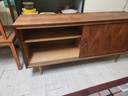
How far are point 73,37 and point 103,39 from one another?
0.35 m

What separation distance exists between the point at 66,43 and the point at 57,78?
511mm

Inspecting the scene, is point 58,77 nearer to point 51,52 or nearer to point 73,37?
point 51,52

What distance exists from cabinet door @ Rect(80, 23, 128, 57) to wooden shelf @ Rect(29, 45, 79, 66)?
0.17 metres

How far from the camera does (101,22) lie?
1.00m

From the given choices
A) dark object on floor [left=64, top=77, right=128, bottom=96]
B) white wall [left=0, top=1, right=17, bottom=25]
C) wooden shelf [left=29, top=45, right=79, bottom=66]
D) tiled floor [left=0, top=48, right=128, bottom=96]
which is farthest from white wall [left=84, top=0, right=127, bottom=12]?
white wall [left=0, top=1, right=17, bottom=25]

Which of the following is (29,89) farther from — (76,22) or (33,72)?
(76,22)

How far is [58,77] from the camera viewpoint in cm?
121

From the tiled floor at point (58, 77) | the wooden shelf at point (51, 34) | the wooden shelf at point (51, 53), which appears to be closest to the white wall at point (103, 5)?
the wooden shelf at point (51, 34)

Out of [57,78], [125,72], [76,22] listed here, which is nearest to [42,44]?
[57,78]

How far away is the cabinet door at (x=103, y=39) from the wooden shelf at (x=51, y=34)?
0.12 m

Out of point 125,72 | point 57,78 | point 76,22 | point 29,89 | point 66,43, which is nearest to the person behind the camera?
point 76,22

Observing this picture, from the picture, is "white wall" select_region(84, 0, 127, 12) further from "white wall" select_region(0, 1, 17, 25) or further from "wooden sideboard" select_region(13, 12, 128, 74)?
"white wall" select_region(0, 1, 17, 25)

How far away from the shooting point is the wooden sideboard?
0.97 m

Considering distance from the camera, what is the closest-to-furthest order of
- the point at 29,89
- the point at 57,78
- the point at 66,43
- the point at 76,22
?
the point at 76,22
the point at 29,89
the point at 57,78
the point at 66,43
